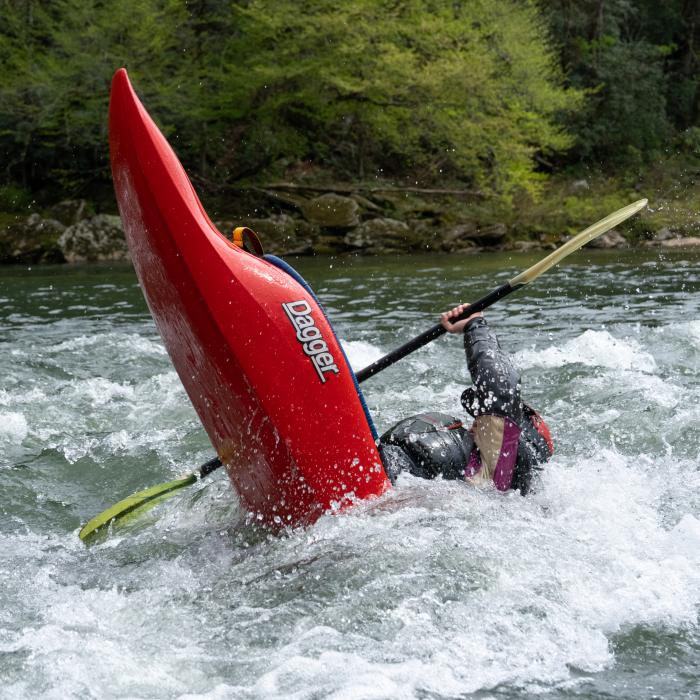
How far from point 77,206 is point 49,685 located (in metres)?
18.0

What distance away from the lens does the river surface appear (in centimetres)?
271

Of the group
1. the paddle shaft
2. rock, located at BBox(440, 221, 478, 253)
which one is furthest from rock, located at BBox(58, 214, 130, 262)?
the paddle shaft

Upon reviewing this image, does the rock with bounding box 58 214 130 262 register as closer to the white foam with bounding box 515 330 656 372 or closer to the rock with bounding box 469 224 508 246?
the rock with bounding box 469 224 508 246

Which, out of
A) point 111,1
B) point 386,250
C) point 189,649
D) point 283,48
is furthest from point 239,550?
point 111,1

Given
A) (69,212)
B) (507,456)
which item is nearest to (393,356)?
(507,456)

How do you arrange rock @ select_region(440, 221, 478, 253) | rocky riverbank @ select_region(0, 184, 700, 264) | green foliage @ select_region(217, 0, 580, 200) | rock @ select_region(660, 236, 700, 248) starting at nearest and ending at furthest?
rocky riverbank @ select_region(0, 184, 700, 264) < rock @ select_region(660, 236, 700, 248) < rock @ select_region(440, 221, 478, 253) < green foliage @ select_region(217, 0, 580, 200)

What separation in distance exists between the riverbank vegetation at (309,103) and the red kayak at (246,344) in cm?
1581

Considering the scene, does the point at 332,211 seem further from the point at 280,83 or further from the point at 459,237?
the point at 280,83

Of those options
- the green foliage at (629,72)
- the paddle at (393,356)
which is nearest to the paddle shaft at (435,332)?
the paddle at (393,356)

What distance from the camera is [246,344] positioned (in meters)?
3.36

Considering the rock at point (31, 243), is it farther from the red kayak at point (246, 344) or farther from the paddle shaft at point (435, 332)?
the red kayak at point (246, 344)

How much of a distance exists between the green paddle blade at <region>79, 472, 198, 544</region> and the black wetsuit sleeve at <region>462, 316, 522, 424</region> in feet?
4.40

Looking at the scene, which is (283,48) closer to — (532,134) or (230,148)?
(230,148)

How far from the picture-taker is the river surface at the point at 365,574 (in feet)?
8.87
